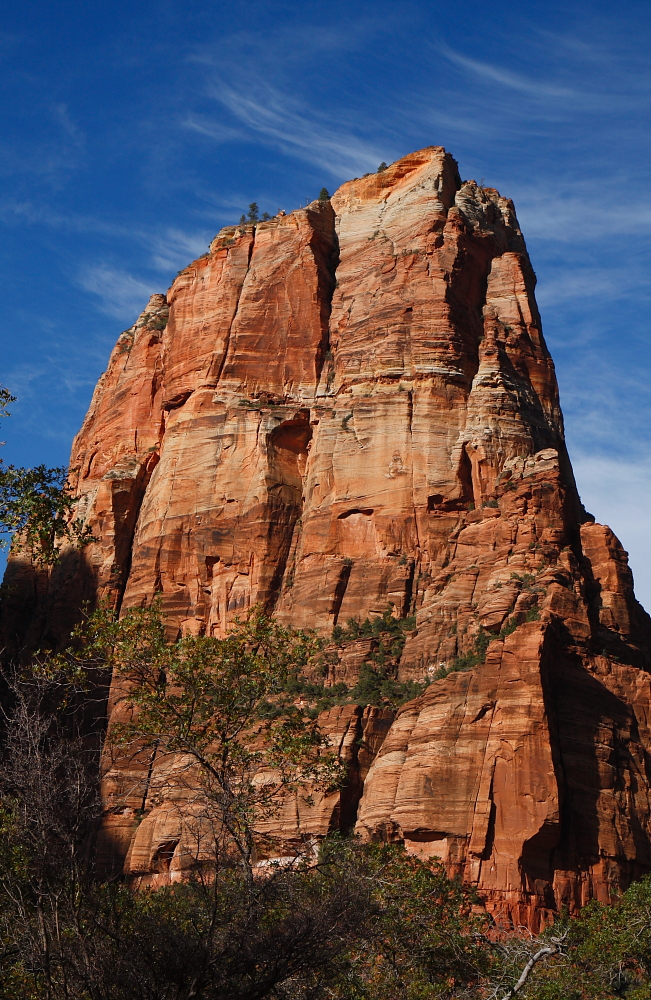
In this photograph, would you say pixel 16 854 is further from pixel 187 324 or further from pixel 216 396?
pixel 187 324

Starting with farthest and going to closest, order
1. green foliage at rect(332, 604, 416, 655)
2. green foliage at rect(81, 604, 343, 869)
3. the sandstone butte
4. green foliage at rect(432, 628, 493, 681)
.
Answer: green foliage at rect(332, 604, 416, 655) < green foliage at rect(432, 628, 493, 681) < the sandstone butte < green foliage at rect(81, 604, 343, 869)

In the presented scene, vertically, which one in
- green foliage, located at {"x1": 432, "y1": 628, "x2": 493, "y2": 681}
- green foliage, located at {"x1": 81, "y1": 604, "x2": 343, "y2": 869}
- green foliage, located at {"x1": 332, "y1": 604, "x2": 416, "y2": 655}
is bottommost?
green foliage, located at {"x1": 81, "y1": 604, "x2": 343, "y2": 869}

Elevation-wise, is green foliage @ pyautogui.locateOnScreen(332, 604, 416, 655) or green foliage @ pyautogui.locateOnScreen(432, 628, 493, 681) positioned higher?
green foliage @ pyautogui.locateOnScreen(332, 604, 416, 655)

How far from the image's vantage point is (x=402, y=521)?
241ft

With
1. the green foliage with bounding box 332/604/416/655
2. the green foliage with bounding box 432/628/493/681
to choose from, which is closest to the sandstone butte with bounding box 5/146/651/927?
the green foliage with bounding box 432/628/493/681

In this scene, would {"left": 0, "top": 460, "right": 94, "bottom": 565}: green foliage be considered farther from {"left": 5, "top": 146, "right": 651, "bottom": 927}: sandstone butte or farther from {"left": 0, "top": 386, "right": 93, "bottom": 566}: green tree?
{"left": 5, "top": 146, "right": 651, "bottom": 927}: sandstone butte

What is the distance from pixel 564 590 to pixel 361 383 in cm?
2450

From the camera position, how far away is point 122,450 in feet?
→ 301

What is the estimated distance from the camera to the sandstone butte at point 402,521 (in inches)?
2135

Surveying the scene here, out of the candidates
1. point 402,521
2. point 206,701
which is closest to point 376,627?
point 402,521

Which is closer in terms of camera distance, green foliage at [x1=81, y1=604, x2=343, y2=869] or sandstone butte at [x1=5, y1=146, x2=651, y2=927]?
green foliage at [x1=81, y1=604, x2=343, y2=869]

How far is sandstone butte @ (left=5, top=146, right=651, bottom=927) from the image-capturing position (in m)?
54.2

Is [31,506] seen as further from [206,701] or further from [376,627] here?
[376,627]

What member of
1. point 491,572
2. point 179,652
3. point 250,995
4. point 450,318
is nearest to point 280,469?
point 450,318
